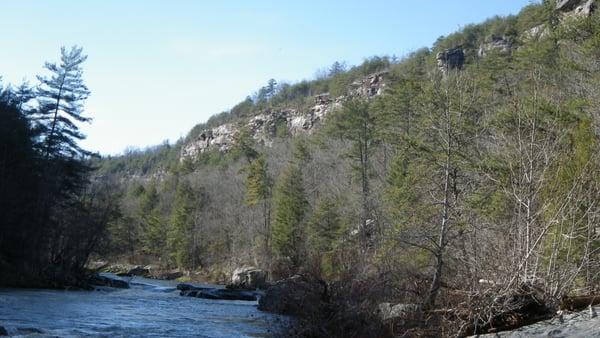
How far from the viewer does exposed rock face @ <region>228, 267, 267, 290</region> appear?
1745 inches

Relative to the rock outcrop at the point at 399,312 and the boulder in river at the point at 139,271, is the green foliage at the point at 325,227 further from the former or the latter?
the rock outcrop at the point at 399,312

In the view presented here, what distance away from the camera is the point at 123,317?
68.0ft

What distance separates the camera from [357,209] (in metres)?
43.7

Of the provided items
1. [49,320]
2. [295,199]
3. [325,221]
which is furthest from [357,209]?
[49,320]

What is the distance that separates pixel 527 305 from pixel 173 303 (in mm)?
23631

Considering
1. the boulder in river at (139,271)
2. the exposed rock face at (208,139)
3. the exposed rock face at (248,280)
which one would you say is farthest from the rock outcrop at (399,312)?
the exposed rock face at (208,139)

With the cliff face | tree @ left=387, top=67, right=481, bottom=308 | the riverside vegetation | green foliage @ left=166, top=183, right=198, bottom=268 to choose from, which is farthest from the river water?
the cliff face

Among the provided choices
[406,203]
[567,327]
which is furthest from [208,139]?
[567,327]

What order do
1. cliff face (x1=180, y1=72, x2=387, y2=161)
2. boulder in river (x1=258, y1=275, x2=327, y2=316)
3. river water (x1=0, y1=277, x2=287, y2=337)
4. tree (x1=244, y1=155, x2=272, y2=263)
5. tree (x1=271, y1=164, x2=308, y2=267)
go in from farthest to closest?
cliff face (x1=180, y1=72, x2=387, y2=161) → tree (x1=244, y1=155, x2=272, y2=263) → tree (x1=271, y1=164, x2=308, y2=267) → river water (x1=0, y1=277, x2=287, y2=337) → boulder in river (x1=258, y1=275, x2=327, y2=316)

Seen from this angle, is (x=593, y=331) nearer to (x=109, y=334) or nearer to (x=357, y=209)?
(x=109, y=334)

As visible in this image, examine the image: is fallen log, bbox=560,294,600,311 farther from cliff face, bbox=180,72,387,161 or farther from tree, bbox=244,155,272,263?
cliff face, bbox=180,72,387,161

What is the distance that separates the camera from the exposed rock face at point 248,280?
1745 inches

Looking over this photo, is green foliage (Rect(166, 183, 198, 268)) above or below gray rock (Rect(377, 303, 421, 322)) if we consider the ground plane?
above

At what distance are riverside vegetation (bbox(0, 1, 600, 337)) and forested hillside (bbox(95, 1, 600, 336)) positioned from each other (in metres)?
0.09
